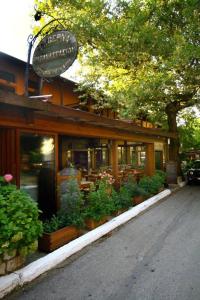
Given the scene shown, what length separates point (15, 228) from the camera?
14.4 ft

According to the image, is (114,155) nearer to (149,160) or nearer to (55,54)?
(149,160)

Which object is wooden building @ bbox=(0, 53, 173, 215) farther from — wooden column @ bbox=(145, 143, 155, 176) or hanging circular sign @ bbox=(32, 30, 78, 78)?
wooden column @ bbox=(145, 143, 155, 176)

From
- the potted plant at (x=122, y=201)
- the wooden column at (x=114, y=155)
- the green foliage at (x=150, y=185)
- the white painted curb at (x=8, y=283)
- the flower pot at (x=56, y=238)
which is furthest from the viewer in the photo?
the green foliage at (x=150, y=185)

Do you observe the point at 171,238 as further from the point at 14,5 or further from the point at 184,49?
the point at 14,5

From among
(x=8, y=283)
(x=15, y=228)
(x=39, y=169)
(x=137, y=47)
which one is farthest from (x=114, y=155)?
(x=8, y=283)

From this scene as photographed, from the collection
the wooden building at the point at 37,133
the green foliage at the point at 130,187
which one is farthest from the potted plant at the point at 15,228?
the green foliage at the point at 130,187

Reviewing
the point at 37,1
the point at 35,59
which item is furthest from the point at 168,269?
the point at 37,1

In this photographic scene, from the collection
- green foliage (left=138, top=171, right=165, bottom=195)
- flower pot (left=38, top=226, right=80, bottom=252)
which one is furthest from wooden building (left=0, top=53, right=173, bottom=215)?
green foliage (left=138, top=171, right=165, bottom=195)

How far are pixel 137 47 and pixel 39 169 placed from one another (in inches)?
373

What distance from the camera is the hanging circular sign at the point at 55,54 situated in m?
6.41

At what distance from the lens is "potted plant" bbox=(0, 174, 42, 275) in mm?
4367

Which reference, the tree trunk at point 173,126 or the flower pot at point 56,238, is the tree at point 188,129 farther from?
the flower pot at point 56,238

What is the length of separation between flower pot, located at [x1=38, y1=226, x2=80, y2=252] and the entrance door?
1.19 m

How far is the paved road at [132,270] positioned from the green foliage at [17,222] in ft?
2.35
